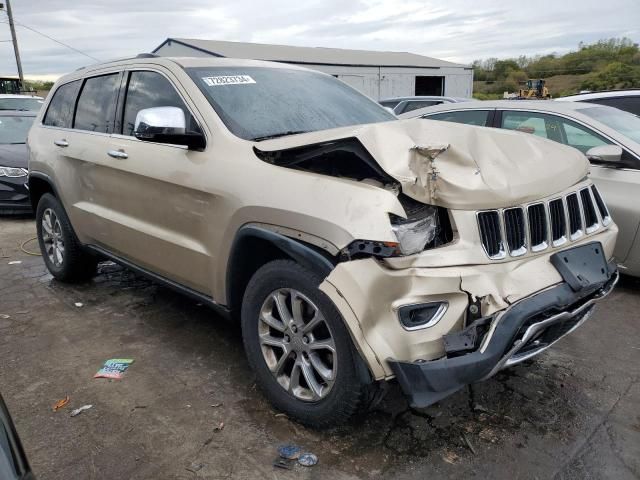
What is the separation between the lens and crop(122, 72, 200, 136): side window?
11.1 feet

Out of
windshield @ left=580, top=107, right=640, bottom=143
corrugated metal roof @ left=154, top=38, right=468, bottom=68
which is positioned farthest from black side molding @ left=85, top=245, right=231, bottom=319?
corrugated metal roof @ left=154, top=38, right=468, bottom=68

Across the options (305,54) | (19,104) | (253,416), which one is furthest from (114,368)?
(305,54)

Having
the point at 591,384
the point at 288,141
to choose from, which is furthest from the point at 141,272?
the point at 591,384

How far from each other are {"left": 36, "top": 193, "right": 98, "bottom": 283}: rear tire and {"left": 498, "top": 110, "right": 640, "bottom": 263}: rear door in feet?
14.0


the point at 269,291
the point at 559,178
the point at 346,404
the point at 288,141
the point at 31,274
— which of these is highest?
the point at 288,141

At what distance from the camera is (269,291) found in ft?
8.89

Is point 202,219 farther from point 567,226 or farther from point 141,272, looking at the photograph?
point 567,226

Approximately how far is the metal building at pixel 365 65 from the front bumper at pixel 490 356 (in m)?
24.2

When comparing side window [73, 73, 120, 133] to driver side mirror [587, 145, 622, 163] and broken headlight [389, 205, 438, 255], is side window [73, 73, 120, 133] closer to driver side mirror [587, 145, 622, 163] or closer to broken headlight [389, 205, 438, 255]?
broken headlight [389, 205, 438, 255]

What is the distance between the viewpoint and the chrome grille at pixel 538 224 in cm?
240

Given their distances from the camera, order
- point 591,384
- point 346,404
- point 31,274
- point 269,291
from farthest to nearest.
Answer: point 31,274
point 591,384
point 269,291
point 346,404

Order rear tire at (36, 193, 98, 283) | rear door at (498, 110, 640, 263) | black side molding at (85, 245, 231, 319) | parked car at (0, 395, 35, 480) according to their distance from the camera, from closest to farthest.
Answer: parked car at (0, 395, 35, 480) → black side molding at (85, 245, 231, 319) → rear door at (498, 110, 640, 263) → rear tire at (36, 193, 98, 283)

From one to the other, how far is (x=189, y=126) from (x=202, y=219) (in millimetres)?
606

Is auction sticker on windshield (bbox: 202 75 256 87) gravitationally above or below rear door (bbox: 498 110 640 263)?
above
